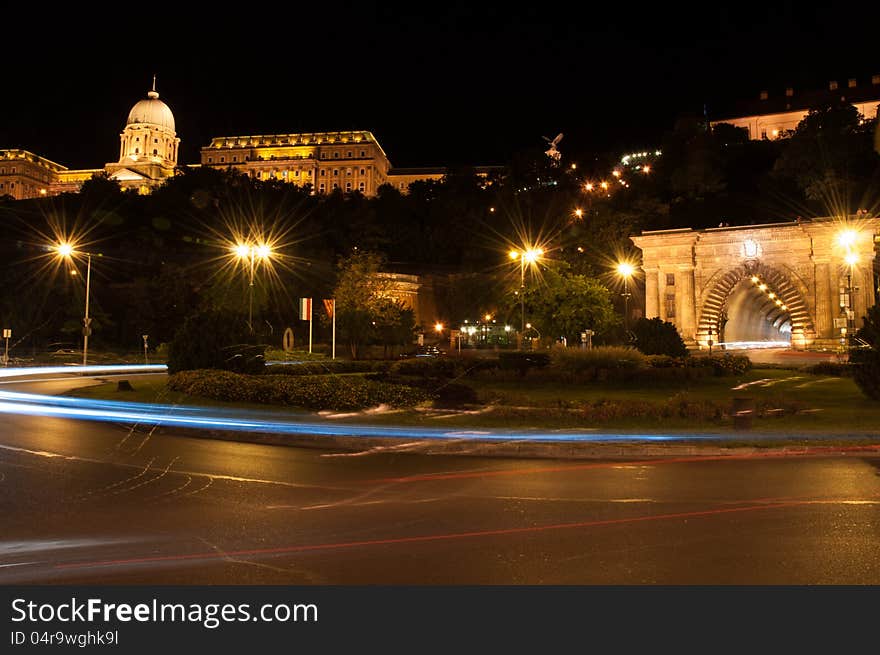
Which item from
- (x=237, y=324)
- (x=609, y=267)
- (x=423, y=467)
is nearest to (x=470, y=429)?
(x=423, y=467)

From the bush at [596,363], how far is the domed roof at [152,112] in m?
166

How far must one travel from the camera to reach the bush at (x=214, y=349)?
26047 millimetres

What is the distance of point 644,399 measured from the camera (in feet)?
73.8

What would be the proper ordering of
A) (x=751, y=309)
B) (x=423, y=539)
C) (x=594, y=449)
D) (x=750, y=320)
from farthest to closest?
(x=750, y=320) < (x=751, y=309) < (x=594, y=449) < (x=423, y=539)

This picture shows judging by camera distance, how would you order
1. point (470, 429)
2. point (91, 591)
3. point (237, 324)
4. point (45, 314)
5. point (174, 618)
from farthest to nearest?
point (45, 314), point (237, 324), point (470, 429), point (91, 591), point (174, 618)

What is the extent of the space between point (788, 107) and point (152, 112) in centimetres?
13774

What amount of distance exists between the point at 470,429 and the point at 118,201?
11631 centimetres

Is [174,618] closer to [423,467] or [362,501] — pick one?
[362,501]

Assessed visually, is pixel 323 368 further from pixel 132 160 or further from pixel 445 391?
pixel 132 160

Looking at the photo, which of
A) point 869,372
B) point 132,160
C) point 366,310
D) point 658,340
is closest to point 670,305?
point 366,310

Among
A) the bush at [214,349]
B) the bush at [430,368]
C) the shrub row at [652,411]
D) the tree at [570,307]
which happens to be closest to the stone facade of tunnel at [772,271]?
the tree at [570,307]

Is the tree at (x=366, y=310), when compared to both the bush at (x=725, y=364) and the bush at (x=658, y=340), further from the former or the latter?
the bush at (x=725, y=364)

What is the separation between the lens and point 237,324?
27297 mm

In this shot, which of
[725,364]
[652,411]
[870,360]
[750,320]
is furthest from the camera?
[750,320]
